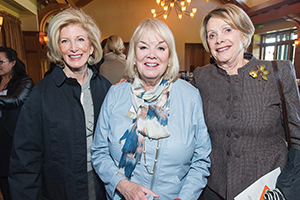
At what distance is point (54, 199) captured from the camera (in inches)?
54.4

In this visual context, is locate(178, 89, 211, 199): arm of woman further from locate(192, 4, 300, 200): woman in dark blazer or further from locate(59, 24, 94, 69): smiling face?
locate(59, 24, 94, 69): smiling face

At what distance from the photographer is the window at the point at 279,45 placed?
31.5ft

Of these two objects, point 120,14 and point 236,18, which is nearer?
point 236,18

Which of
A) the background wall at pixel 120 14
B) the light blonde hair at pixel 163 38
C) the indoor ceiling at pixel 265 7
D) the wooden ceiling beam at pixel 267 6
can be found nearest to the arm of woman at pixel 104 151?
the light blonde hair at pixel 163 38

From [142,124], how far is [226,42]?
0.79m

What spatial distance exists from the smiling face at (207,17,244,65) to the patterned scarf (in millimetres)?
432

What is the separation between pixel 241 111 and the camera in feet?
4.06

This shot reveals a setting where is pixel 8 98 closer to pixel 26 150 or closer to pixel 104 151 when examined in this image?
pixel 26 150

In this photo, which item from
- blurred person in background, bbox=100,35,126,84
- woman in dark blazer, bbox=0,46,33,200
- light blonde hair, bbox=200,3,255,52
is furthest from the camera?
blurred person in background, bbox=100,35,126,84

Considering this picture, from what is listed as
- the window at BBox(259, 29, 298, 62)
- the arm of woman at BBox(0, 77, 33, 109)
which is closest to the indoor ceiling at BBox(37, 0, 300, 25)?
the window at BBox(259, 29, 298, 62)

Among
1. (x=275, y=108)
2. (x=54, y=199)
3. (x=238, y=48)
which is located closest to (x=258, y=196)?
(x=275, y=108)

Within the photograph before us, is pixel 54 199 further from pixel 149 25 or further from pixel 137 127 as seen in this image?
pixel 149 25

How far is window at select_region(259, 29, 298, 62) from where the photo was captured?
31.5ft

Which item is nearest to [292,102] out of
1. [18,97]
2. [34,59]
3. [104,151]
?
[104,151]
